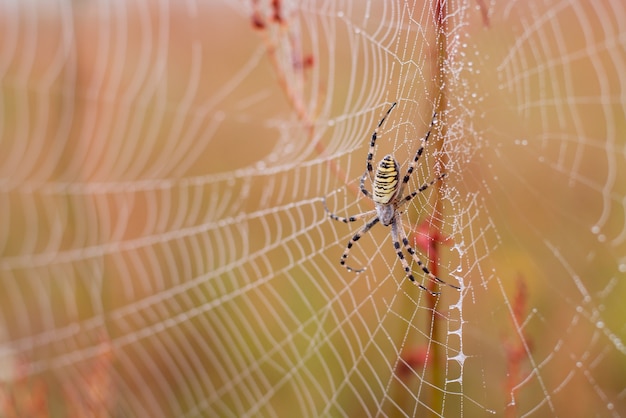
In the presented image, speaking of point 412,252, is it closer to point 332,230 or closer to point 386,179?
point 386,179

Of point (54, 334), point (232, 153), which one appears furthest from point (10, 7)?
point (232, 153)

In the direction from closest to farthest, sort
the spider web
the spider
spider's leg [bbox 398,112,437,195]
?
spider's leg [bbox 398,112,437,195], the spider, the spider web

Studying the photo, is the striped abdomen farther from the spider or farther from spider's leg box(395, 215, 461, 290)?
spider's leg box(395, 215, 461, 290)

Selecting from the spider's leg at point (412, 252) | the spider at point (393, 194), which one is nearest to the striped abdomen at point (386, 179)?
the spider at point (393, 194)

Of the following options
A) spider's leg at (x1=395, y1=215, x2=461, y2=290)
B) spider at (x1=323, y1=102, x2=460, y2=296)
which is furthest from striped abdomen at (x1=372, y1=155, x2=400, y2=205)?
spider's leg at (x1=395, y1=215, x2=461, y2=290)

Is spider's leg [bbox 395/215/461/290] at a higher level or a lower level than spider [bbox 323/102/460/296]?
lower

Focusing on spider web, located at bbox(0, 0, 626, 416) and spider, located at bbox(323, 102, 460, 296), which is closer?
spider, located at bbox(323, 102, 460, 296)

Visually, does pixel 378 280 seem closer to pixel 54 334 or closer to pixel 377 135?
pixel 377 135

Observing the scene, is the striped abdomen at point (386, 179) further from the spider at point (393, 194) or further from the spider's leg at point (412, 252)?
the spider's leg at point (412, 252)
